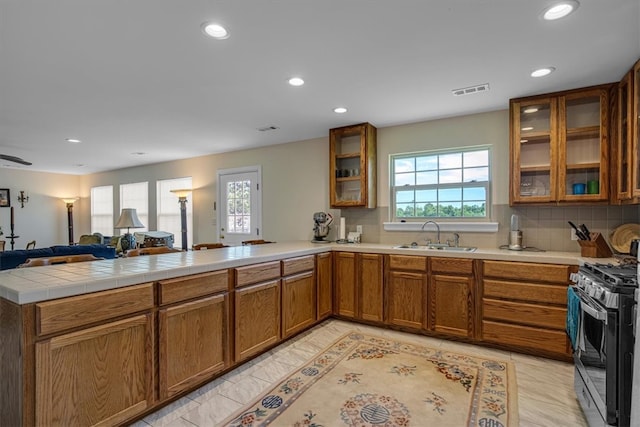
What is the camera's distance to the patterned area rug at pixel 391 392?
198 cm

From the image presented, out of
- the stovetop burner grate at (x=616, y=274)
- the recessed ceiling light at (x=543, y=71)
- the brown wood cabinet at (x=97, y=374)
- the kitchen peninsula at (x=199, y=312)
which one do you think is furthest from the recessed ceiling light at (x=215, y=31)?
the stovetop burner grate at (x=616, y=274)

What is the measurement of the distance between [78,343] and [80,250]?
3185mm

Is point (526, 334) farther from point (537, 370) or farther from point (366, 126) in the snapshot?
point (366, 126)

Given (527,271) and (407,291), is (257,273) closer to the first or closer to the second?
(407,291)

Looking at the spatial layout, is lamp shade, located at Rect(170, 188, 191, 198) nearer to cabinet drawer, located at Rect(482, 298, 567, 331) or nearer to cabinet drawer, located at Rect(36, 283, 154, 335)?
cabinet drawer, located at Rect(36, 283, 154, 335)

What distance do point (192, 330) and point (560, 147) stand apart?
3.53 metres

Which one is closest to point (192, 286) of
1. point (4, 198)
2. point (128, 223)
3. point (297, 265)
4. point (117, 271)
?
point (117, 271)

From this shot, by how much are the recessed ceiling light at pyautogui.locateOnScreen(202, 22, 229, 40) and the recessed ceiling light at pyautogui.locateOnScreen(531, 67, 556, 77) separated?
240 cm

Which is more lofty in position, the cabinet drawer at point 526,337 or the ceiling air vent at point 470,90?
the ceiling air vent at point 470,90

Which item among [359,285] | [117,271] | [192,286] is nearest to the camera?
[117,271]

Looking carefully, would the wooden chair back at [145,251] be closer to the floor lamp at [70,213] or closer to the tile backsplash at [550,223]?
Result: the tile backsplash at [550,223]

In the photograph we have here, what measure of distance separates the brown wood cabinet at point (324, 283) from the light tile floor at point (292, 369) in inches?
16.5

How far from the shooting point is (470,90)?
298 centimetres

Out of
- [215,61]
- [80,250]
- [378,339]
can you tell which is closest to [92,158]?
[80,250]
